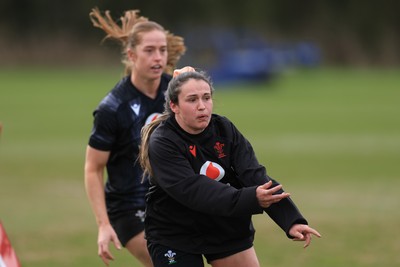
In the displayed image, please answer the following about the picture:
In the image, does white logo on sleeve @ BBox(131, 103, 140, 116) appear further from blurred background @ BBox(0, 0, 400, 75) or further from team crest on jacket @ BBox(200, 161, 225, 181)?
blurred background @ BBox(0, 0, 400, 75)

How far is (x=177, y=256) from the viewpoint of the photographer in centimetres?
555

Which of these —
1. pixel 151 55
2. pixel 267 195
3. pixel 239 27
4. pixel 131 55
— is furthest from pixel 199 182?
pixel 239 27

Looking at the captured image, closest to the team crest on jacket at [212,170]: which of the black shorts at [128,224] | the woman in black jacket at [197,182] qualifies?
the woman in black jacket at [197,182]

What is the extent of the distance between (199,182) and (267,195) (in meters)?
0.44

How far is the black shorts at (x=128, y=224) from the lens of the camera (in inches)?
272

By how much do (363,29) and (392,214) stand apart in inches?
1686

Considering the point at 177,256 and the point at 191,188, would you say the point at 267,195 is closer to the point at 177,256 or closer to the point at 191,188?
A: the point at 191,188

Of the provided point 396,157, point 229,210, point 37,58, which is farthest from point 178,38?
point 37,58

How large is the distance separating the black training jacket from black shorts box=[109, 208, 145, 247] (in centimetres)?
118

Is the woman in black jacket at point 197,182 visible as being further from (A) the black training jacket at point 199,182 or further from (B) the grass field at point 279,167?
(B) the grass field at point 279,167

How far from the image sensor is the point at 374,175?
1520 cm

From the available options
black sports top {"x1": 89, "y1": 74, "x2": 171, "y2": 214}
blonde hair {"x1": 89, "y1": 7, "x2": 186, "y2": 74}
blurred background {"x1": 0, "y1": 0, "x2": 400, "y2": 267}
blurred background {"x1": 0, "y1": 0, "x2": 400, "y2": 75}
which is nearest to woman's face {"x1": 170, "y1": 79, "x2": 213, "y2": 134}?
black sports top {"x1": 89, "y1": 74, "x2": 171, "y2": 214}

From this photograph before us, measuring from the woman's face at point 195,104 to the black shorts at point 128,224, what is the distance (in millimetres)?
1662

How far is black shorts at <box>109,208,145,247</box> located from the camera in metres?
6.90
